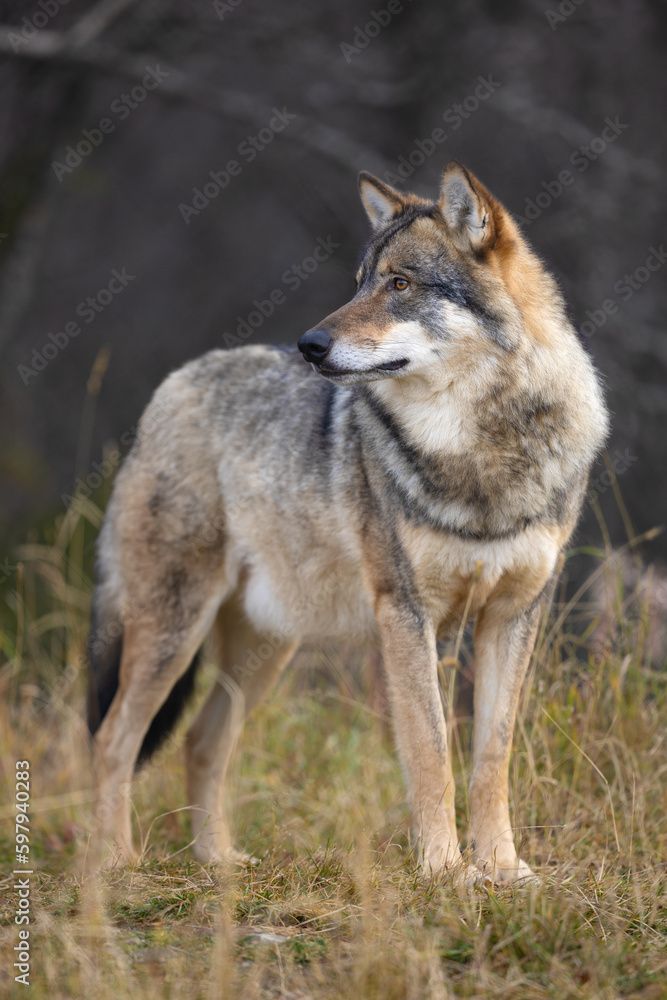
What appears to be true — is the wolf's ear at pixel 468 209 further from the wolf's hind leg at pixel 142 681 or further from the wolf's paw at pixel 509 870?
the wolf's paw at pixel 509 870

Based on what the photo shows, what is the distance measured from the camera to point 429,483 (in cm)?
336

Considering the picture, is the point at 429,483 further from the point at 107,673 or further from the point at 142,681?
the point at 107,673

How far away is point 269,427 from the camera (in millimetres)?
4199

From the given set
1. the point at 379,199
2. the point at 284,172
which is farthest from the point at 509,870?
the point at 284,172

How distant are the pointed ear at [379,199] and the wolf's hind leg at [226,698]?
6.32 feet

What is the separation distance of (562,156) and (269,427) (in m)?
4.86

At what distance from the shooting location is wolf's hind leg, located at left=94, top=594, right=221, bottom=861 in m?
4.26

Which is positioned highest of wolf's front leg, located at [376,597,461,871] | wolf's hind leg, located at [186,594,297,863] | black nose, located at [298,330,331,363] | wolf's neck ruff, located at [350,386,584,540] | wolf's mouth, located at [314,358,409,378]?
black nose, located at [298,330,331,363]

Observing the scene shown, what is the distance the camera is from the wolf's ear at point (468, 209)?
3.27 m

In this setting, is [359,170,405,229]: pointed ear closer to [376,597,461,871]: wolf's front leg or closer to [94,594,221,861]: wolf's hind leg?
[376,597,461,871]: wolf's front leg

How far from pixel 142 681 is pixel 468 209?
258 centimetres

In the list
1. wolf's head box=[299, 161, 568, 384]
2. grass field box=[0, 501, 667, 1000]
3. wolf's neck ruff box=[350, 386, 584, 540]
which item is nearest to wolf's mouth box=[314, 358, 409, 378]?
wolf's head box=[299, 161, 568, 384]

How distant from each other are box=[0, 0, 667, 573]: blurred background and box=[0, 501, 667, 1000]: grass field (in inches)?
64.3

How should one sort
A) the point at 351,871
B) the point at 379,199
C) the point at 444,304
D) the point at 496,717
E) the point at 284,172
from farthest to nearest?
the point at 284,172, the point at 379,199, the point at 496,717, the point at 444,304, the point at 351,871
